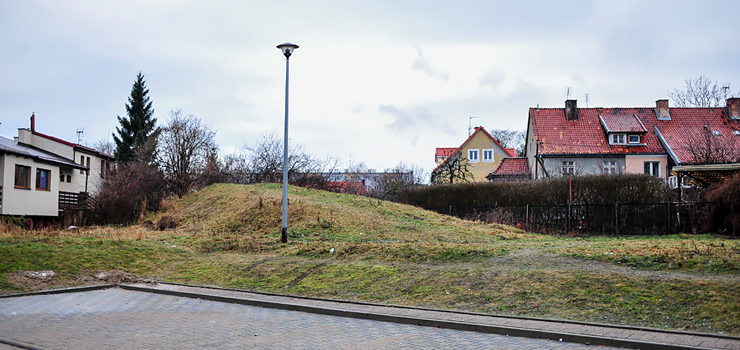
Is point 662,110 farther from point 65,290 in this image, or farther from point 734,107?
point 65,290

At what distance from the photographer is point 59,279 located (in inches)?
557

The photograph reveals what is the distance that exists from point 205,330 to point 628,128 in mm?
42054

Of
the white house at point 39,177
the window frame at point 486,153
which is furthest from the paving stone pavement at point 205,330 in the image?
the window frame at point 486,153

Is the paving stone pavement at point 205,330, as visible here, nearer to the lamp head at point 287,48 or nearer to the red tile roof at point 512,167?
the lamp head at point 287,48

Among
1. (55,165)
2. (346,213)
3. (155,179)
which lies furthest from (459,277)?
(55,165)

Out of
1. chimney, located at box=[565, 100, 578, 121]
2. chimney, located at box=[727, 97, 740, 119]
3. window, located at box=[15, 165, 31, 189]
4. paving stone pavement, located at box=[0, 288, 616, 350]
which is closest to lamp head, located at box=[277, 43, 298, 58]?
paving stone pavement, located at box=[0, 288, 616, 350]

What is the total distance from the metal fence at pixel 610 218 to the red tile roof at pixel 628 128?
17.8 m

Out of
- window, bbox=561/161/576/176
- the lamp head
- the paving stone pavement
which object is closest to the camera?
the paving stone pavement

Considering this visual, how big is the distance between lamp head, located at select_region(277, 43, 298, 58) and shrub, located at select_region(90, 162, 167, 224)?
17.2 meters

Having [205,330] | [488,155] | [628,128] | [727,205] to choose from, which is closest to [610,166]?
[628,128]

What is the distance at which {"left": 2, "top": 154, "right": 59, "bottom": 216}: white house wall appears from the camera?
32.0 metres

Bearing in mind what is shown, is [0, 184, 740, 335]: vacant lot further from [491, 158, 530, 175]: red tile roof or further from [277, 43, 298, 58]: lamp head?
[491, 158, 530, 175]: red tile roof

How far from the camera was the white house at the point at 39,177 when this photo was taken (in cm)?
3216

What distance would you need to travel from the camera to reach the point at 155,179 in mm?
35812
